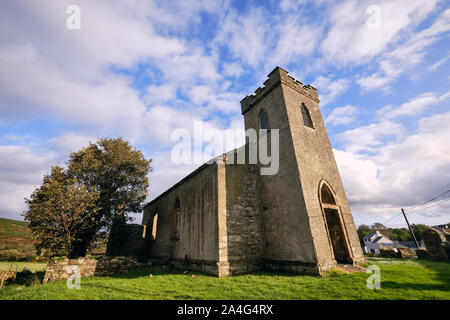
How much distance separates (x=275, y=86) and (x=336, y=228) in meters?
9.10

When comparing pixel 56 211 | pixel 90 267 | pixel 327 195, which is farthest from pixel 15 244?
pixel 327 195

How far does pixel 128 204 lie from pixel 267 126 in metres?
14.7

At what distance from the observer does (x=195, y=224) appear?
11242 mm

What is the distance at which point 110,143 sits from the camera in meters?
17.2

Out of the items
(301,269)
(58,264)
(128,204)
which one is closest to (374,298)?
(301,269)

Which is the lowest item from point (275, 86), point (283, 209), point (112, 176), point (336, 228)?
point (336, 228)

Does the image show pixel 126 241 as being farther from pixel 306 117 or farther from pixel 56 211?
pixel 306 117

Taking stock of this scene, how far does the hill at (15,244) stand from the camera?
22312 millimetres

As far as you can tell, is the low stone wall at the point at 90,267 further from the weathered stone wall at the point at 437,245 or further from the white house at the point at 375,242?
the white house at the point at 375,242

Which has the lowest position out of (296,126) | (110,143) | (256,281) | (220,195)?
(256,281)

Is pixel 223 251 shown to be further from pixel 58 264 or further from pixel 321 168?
pixel 58 264

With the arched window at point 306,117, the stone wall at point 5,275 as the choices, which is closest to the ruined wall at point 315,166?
the arched window at point 306,117

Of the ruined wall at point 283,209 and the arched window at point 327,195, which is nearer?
the ruined wall at point 283,209

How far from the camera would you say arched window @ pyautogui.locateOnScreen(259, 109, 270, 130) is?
487 inches
